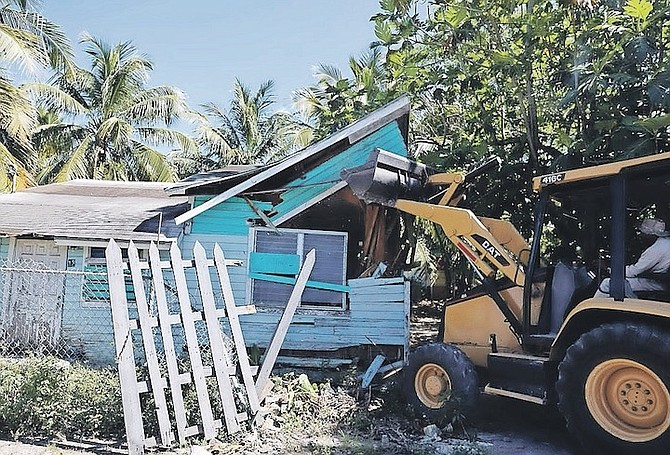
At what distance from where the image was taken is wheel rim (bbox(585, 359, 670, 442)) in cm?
460

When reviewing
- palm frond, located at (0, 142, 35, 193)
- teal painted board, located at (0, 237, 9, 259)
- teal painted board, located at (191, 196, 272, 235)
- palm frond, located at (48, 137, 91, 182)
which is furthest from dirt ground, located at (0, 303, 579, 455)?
palm frond, located at (48, 137, 91, 182)

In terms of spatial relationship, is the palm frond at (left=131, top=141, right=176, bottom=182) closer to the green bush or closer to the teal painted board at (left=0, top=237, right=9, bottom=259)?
the teal painted board at (left=0, top=237, right=9, bottom=259)

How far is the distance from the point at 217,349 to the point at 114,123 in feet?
67.0

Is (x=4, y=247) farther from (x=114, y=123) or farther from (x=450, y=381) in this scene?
(x=114, y=123)

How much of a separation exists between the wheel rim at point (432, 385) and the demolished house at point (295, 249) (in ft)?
9.70

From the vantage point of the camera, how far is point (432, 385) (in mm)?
6559

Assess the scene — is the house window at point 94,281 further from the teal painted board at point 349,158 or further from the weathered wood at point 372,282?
the weathered wood at point 372,282

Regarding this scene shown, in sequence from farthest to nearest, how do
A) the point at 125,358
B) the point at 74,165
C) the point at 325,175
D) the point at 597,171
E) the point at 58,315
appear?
the point at 74,165
the point at 325,175
the point at 58,315
the point at 597,171
the point at 125,358

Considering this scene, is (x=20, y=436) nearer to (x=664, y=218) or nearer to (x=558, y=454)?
(x=558, y=454)

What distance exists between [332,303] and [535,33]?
5.62m

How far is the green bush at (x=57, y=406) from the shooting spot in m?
5.59

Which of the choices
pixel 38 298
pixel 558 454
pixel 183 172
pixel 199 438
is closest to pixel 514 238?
pixel 558 454

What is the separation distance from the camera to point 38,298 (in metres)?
9.85

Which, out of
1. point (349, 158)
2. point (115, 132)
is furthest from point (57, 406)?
point (115, 132)
